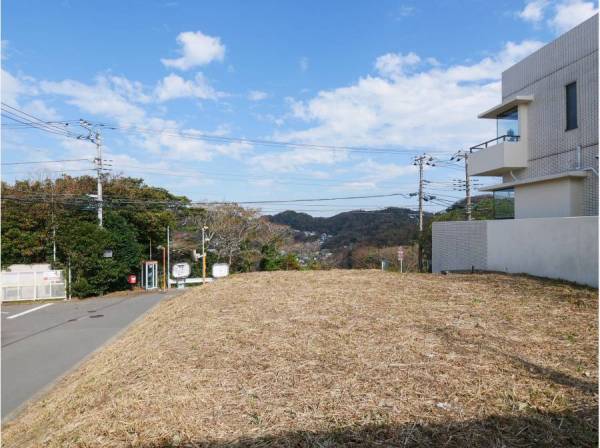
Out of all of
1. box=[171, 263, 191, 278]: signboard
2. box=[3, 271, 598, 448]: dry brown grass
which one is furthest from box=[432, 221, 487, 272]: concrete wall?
box=[171, 263, 191, 278]: signboard

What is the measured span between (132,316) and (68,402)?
7872 mm

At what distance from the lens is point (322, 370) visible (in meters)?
2.93

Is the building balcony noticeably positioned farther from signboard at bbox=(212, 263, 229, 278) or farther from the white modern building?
signboard at bbox=(212, 263, 229, 278)

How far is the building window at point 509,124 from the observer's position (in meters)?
10.7

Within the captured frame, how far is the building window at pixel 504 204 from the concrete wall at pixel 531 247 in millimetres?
1653

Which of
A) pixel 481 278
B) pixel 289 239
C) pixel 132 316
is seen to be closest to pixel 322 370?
pixel 481 278

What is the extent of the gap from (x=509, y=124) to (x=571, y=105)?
6.17 feet

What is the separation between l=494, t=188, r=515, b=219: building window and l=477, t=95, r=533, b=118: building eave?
2.32 m

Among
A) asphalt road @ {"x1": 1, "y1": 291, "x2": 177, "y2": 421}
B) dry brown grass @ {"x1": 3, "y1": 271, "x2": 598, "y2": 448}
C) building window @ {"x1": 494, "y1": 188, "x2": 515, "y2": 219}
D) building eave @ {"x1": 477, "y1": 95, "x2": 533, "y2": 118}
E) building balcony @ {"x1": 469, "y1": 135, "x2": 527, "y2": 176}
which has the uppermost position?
building eave @ {"x1": 477, "y1": 95, "x2": 533, "y2": 118}

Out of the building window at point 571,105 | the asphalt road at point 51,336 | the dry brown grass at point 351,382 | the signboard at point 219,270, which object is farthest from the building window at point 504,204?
the asphalt road at point 51,336

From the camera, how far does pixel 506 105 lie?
35.2 ft

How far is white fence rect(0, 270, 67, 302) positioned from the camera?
566 inches

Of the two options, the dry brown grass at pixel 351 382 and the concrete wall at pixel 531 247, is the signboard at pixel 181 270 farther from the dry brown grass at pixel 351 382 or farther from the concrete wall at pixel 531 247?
the dry brown grass at pixel 351 382

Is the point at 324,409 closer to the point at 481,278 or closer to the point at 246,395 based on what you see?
the point at 246,395
